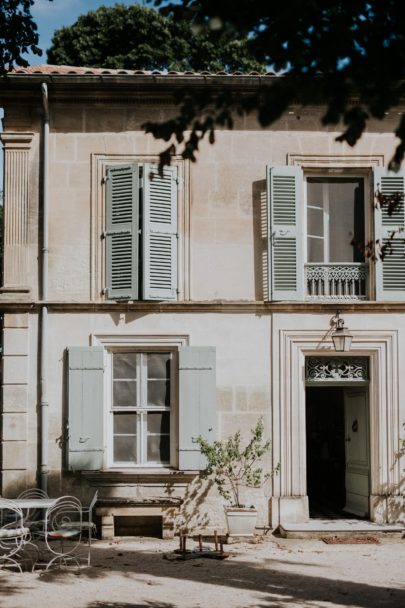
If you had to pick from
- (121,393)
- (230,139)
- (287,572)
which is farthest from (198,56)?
(287,572)

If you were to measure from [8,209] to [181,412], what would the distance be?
3669mm

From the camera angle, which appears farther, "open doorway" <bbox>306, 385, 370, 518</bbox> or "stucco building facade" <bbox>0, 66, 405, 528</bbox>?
"open doorway" <bbox>306, 385, 370, 518</bbox>

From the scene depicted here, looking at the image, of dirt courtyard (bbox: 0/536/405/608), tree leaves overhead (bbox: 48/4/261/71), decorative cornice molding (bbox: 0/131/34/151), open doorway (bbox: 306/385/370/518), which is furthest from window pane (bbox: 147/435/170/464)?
tree leaves overhead (bbox: 48/4/261/71)

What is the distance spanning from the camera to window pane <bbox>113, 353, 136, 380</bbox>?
12.6m

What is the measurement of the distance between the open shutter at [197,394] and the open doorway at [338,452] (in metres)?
2.25

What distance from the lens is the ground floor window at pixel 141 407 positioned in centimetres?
1248

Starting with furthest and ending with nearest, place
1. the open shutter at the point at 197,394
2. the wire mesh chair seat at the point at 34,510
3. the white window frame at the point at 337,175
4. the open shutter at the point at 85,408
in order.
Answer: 1. the white window frame at the point at 337,175
2. the open shutter at the point at 197,394
3. the open shutter at the point at 85,408
4. the wire mesh chair seat at the point at 34,510

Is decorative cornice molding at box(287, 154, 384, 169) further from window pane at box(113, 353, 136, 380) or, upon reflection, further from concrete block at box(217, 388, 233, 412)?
window pane at box(113, 353, 136, 380)

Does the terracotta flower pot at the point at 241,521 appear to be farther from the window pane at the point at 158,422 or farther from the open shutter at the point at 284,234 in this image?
the open shutter at the point at 284,234

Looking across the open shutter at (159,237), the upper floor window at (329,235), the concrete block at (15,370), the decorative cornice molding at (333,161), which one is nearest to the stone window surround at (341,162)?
the decorative cornice molding at (333,161)

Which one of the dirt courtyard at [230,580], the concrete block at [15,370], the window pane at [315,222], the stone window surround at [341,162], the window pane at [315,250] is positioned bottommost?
the dirt courtyard at [230,580]

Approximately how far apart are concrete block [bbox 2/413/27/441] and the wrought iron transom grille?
3952 mm

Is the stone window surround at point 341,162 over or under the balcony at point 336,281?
over

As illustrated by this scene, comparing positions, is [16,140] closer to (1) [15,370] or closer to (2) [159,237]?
(2) [159,237]
